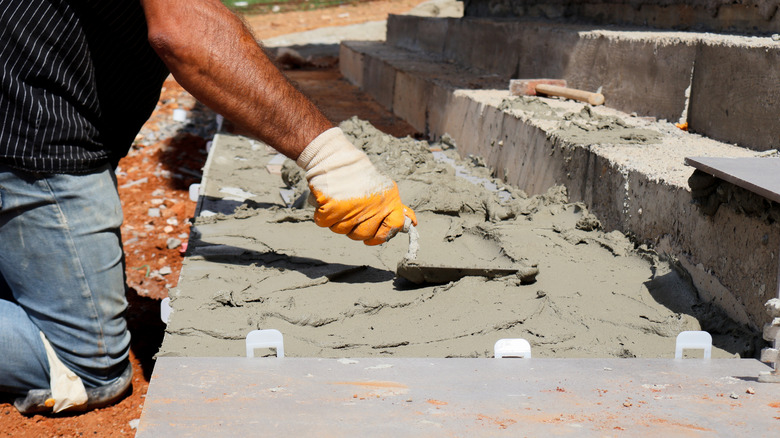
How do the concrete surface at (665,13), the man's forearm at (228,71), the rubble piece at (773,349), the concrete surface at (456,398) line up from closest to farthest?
1. the concrete surface at (456,398)
2. the rubble piece at (773,349)
3. the man's forearm at (228,71)
4. the concrete surface at (665,13)

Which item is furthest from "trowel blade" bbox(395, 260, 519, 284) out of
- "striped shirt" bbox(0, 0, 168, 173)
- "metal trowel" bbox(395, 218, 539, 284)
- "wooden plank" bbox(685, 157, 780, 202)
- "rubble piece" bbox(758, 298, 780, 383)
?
"striped shirt" bbox(0, 0, 168, 173)

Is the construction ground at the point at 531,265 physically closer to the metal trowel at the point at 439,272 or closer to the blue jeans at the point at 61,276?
the metal trowel at the point at 439,272

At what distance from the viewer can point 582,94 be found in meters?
3.98

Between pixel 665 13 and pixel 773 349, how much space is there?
3118mm

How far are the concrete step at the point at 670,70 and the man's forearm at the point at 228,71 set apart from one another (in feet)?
5.62

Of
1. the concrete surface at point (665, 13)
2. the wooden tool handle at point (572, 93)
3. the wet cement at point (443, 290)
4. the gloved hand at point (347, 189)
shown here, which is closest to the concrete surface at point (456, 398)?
the wet cement at point (443, 290)

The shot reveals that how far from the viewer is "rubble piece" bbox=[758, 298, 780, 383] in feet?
4.75

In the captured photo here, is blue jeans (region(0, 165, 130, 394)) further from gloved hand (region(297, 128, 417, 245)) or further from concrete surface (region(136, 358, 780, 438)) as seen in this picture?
concrete surface (region(136, 358, 780, 438))

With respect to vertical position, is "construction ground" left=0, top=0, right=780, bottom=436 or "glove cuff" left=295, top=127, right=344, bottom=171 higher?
"glove cuff" left=295, top=127, right=344, bottom=171

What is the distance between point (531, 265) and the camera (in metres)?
2.30

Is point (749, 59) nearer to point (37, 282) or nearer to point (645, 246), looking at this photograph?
point (645, 246)

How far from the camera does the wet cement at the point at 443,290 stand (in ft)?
6.33

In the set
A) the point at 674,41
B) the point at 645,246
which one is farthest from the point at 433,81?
the point at 645,246

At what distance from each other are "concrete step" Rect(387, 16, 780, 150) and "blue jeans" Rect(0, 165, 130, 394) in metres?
2.32
